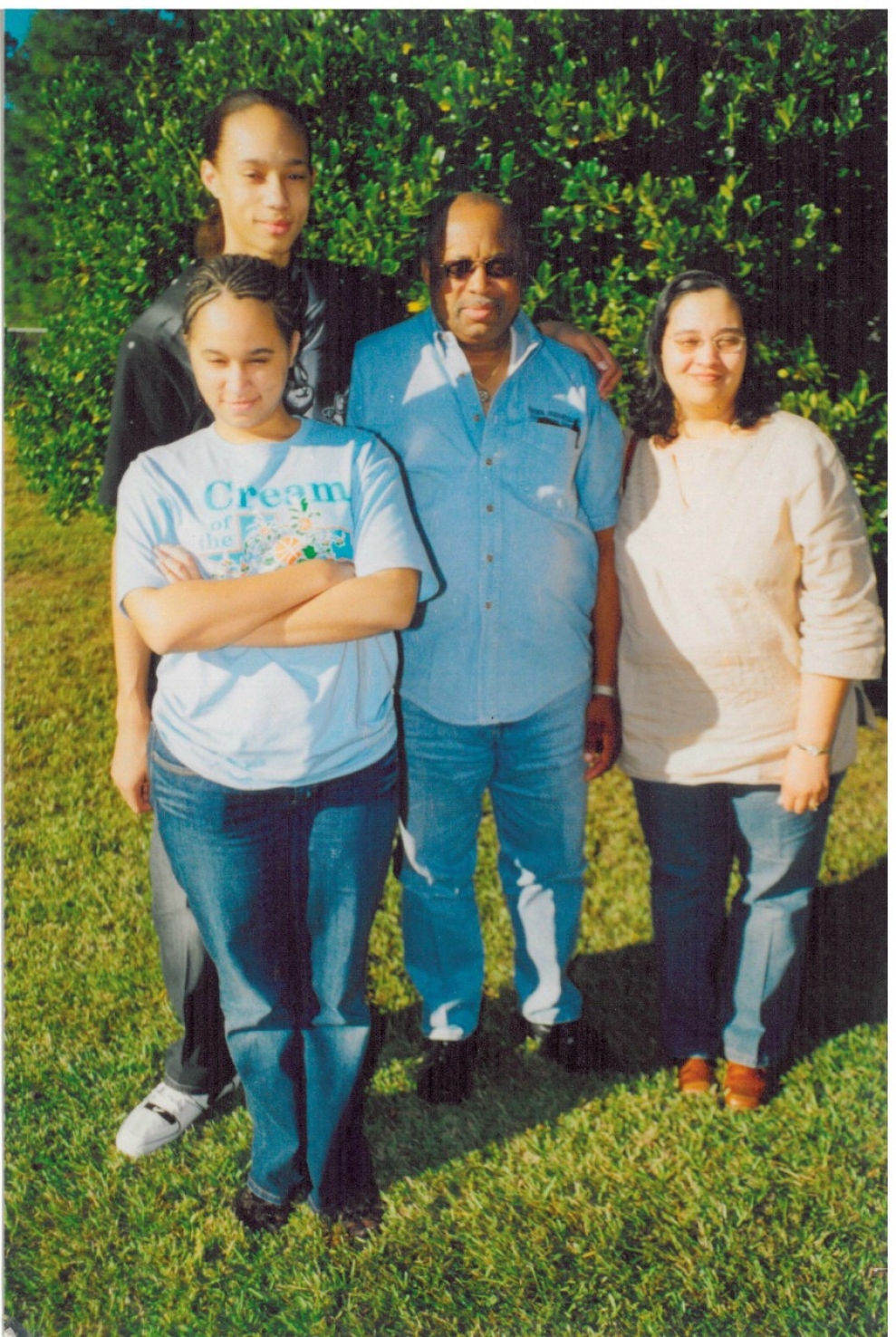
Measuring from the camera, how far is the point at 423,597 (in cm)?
242

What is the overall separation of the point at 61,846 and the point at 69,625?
673 mm

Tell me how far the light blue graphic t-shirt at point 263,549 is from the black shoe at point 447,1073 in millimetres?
1188

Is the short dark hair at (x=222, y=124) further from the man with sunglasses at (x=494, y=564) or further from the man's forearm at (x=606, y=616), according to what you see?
the man's forearm at (x=606, y=616)

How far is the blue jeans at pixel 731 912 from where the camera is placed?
2.83 metres

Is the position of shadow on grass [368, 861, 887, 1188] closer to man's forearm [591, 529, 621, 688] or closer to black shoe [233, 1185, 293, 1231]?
black shoe [233, 1185, 293, 1231]

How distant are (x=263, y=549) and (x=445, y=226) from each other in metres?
0.91

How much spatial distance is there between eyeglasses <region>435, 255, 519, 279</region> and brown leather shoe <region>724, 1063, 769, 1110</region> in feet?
7.15

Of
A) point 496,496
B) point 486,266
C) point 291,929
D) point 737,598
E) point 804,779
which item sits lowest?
point 291,929

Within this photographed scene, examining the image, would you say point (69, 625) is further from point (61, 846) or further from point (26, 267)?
point (26, 267)

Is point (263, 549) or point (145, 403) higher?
point (145, 403)

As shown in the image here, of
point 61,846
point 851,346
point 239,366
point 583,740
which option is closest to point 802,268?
point 851,346

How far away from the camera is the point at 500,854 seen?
10.3ft

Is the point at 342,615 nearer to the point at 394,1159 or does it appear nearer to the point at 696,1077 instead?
the point at 394,1159

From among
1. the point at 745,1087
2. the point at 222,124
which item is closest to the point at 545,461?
the point at 222,124
